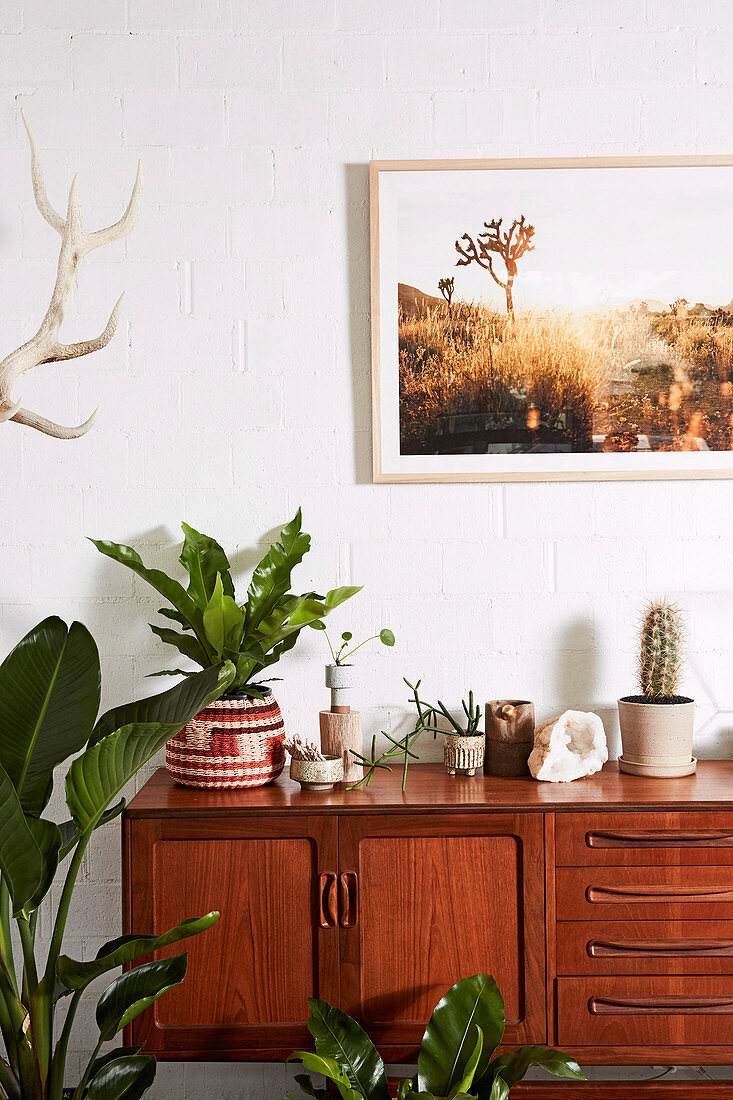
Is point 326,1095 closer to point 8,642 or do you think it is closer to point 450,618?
point 450,618

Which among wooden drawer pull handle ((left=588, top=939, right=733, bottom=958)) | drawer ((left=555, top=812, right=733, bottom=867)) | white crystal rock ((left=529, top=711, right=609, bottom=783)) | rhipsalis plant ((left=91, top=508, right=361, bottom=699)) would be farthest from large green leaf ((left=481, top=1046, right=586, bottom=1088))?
rhipsalis plant ((left=91, top=508, right=361, bottom=699))

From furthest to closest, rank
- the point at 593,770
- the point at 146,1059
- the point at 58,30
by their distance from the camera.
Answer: the point at 58,30 → the point at 593,770 → the point at 146,1059

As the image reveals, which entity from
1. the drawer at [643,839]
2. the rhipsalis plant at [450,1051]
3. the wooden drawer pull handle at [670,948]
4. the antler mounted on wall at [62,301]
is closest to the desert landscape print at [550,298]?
the antler mounted on wall at [62,301]

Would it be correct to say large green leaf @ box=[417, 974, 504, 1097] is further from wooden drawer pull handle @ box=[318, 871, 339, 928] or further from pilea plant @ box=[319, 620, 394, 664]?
pilea plant @ box=[319, 620, 394, 664]

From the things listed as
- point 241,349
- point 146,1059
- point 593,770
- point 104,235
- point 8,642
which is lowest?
point 146,1059

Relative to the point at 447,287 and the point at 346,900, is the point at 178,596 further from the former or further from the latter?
the point at 447,287

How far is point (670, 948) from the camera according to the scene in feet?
5.68

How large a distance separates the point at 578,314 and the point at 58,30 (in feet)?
4.70

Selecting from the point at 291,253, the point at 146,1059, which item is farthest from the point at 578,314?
the point at 146,1059

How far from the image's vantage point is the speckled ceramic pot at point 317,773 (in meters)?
1.82

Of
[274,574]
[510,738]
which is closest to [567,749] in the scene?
[510,738]

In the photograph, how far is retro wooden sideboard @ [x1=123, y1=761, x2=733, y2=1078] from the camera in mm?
1728

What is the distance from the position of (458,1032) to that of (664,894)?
1.59 feet

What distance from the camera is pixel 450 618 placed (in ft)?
7.04
